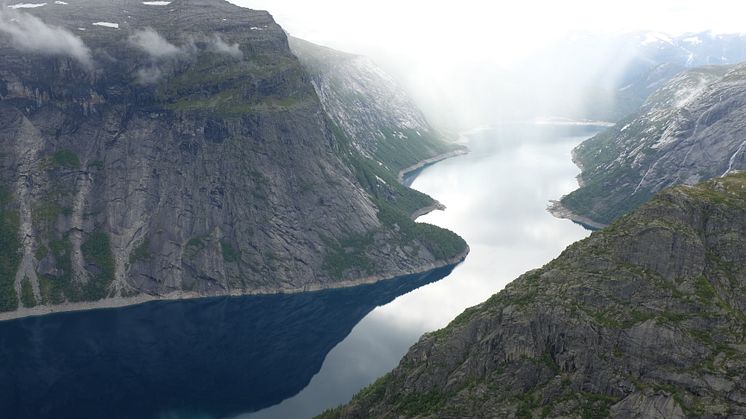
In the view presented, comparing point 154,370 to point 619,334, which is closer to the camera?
point 619,334

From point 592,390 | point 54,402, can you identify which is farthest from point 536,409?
point 54,402

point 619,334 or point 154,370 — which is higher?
point 154,370

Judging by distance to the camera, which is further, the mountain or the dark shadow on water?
the dark shadow on water

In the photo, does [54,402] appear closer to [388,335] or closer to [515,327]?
[388,335]

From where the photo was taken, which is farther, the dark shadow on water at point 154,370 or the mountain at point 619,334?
the dark shadow on water at point 154,370

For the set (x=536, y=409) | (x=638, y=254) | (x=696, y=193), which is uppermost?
(x=696, y=193)

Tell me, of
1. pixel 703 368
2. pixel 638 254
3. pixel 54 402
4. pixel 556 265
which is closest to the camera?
pixel 703 368

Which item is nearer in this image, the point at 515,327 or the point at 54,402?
the point at 515,327

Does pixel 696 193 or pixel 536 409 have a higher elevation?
Result: pixel 696 193
